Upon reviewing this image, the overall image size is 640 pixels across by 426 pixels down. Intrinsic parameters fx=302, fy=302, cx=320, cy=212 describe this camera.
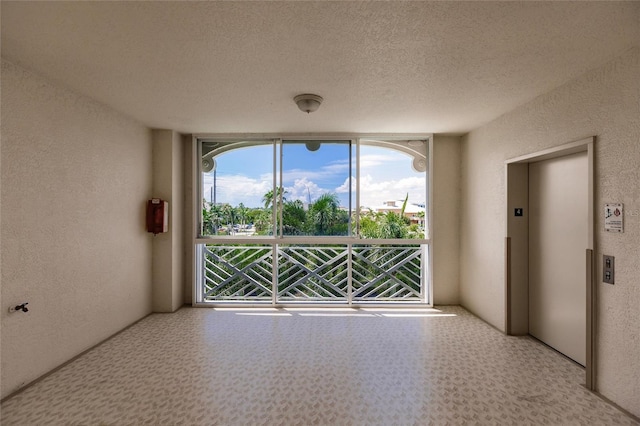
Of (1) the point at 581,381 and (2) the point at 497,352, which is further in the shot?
(2) the point at 497,352

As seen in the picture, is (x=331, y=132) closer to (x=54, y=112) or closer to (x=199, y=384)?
(x=54, y=112)

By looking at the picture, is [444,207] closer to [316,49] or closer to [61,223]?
[316,49]

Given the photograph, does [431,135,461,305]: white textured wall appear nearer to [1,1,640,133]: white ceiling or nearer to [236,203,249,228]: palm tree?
[1,1,640,133]: white ceiling

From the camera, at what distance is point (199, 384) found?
2.29m

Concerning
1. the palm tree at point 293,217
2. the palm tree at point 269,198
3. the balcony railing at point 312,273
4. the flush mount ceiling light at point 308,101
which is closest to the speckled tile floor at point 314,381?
the balcony railing at point 312,273

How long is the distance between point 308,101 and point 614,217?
8.03ft

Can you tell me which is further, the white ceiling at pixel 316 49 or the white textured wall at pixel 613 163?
the white textured wall at pixel 613 163

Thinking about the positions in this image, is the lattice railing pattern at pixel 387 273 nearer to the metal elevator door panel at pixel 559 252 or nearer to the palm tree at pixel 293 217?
the palm tree at pixel 293 217

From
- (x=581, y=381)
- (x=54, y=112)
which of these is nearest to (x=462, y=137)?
(x=581, y=381)

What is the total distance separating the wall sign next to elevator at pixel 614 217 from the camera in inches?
78.7

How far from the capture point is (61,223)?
2553 millimetres

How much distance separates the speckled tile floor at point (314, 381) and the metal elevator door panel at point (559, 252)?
233 millimetres

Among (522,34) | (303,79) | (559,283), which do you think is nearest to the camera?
(522,34)

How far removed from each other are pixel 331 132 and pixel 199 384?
317 centimetres
